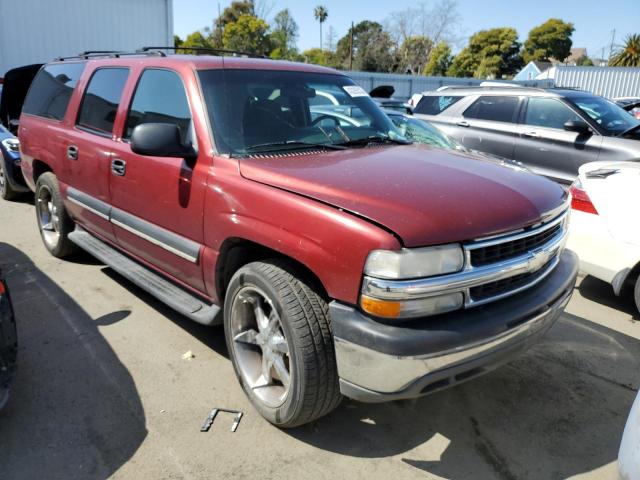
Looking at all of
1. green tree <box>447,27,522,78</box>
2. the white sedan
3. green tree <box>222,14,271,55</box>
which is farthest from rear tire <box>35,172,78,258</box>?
green tree <box>447,27,522,78</box>

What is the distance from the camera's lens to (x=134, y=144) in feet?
9.39

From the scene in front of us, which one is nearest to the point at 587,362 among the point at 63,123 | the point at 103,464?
the point at 103,464

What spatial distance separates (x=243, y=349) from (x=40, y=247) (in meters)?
3.72

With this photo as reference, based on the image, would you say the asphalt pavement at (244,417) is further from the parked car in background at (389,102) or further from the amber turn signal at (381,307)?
the parked car in background at (389,102)

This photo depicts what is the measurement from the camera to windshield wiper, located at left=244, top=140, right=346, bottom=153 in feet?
9.77

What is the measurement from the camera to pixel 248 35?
2045 inches

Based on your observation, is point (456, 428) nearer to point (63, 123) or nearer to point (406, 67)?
point (63, 123)

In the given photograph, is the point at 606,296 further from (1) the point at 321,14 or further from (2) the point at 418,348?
(1) the point at 321,14

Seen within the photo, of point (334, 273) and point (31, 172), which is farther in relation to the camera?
point (31, 172)

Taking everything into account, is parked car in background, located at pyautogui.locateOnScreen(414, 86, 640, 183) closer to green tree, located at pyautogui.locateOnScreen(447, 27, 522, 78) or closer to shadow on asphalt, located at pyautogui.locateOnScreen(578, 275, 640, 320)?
shadow on asphalt, located at pyautogui.locateOnScreen(578, 275, 640, 320)

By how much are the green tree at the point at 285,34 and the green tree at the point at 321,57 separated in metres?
2.21

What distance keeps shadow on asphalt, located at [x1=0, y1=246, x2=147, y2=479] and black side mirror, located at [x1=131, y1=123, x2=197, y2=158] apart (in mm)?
1399

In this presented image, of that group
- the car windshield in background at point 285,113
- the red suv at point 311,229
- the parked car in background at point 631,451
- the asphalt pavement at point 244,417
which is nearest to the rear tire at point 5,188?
the red suv at point 311,229

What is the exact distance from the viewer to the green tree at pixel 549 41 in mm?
59531
